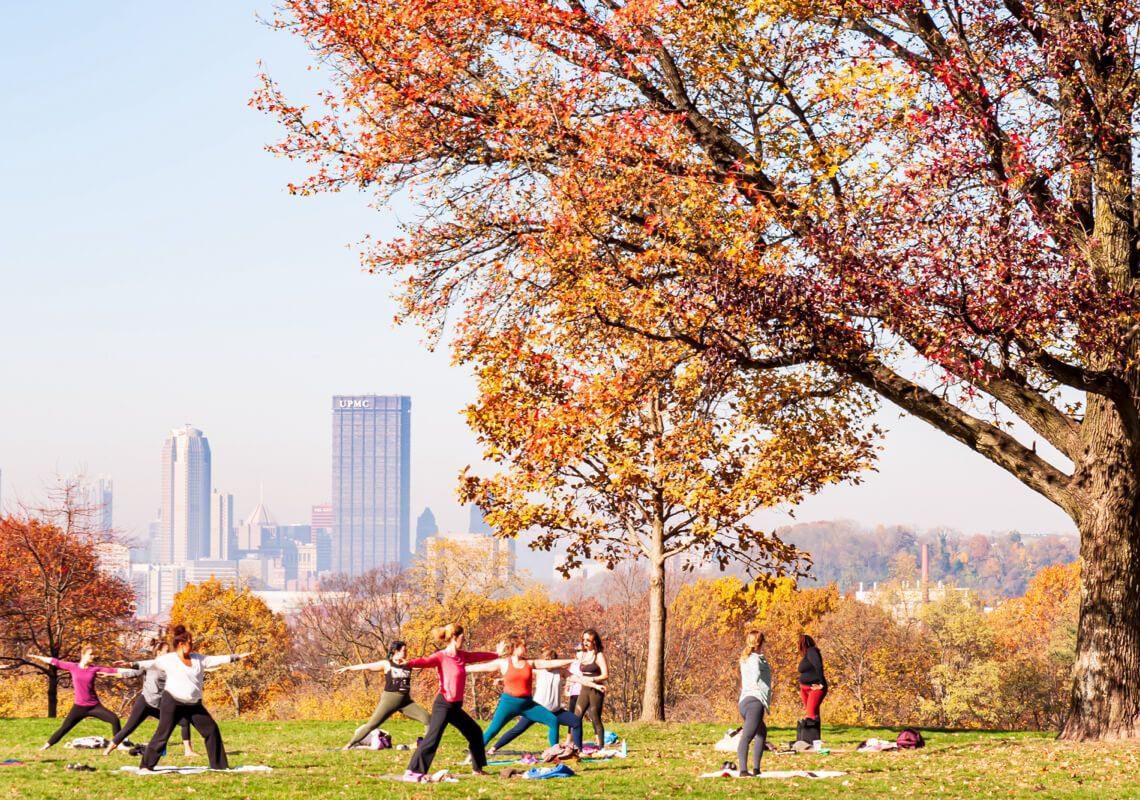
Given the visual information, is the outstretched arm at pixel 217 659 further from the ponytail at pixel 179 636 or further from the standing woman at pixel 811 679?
the standing woman at pixel 811 679

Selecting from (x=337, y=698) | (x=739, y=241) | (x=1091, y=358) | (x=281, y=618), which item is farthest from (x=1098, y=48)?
(x=281, y=618)

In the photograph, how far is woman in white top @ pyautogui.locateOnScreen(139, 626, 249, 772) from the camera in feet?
57.6

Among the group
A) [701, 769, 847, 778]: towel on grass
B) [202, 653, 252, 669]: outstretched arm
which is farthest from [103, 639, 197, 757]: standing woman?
[701, 769, 847, 778]: towel on grass

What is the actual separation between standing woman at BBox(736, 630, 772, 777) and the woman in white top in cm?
678

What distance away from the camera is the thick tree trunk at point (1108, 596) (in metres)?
22.1

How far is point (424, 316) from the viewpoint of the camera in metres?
26.6

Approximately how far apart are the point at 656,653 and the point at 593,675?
11.0 m

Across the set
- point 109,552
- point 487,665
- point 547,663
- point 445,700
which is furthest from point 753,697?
point 109,552

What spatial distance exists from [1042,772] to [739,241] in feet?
29.8

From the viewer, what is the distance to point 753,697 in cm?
1808

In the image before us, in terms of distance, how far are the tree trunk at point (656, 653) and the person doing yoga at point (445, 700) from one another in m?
15.1

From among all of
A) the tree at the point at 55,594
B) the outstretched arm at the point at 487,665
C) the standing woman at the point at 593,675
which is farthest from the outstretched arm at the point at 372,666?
the tree at the point at 55,594

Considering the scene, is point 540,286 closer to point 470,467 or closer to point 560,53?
point 560,53

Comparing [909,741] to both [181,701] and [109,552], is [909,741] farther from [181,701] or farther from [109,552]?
[109,552]
